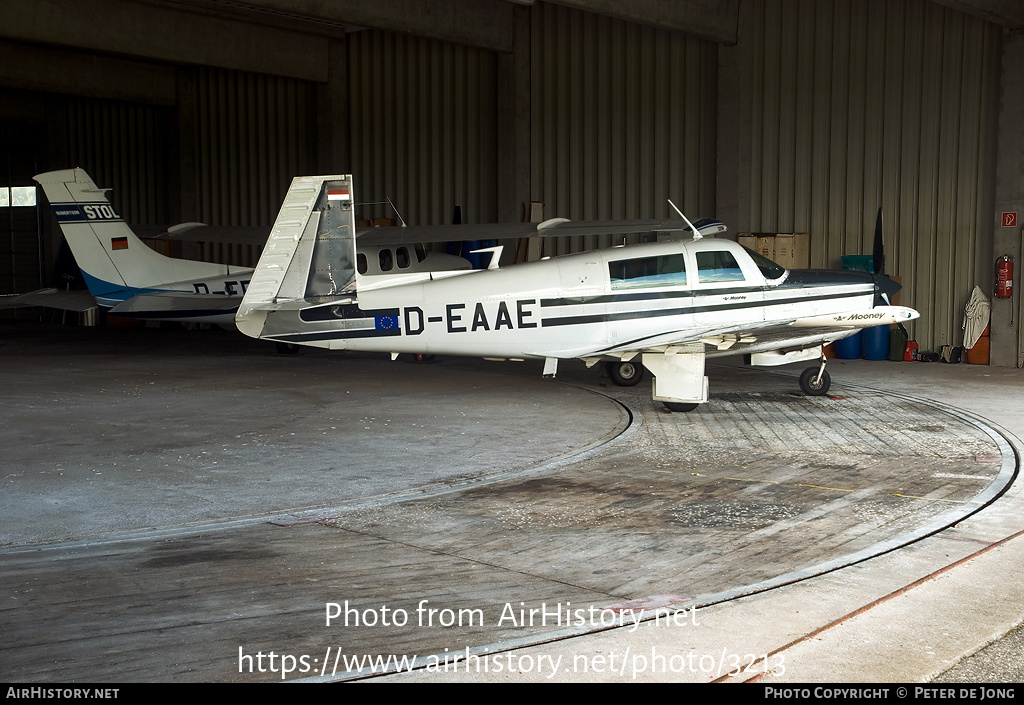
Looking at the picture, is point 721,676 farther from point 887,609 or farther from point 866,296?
point 866,296

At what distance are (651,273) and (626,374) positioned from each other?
8.88ft

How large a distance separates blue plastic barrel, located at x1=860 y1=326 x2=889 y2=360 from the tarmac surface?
4.83 m

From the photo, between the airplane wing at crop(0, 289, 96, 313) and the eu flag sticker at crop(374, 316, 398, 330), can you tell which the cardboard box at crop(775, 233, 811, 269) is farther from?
the airplane wing at crop(0, 289, 96, 313)

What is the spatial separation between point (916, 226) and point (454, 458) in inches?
495

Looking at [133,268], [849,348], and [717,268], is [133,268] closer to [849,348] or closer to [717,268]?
[717,268]

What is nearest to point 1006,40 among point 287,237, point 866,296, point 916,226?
point 916,226

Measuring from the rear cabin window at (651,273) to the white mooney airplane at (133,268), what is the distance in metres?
6.62

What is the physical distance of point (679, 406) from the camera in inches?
471

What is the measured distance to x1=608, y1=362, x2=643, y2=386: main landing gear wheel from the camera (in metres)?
14.4

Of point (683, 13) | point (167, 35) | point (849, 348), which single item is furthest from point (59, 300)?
point (849, 348)

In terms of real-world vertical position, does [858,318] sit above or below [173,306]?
above

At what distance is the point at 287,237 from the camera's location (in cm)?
1109

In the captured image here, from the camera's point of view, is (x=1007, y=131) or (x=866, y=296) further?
(x=1007, y=131)

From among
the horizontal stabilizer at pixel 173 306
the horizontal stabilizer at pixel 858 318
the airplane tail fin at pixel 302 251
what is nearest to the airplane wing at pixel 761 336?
the horizontal stabilizer at pixel 858 318
